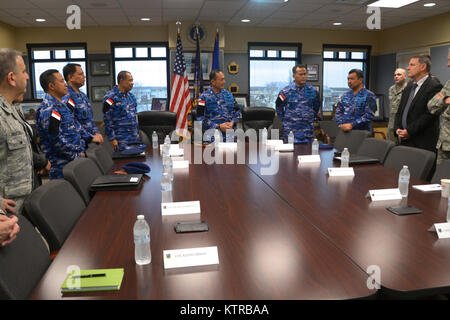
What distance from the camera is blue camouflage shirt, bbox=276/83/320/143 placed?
4660 millimetres

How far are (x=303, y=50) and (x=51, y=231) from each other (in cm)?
814

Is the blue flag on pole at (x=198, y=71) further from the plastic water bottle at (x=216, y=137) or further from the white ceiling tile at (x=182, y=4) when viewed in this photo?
the plastic water bottle at (x=216, y=137)

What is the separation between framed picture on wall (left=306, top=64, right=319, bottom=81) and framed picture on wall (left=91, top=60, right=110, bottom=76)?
4807mm

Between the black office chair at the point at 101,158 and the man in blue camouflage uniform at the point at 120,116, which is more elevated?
the man in blue camouflage uniform at the point at 120,116

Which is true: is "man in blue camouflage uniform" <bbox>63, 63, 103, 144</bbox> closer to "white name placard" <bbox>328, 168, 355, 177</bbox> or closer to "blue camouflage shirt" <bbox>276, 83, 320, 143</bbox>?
"blue camouflage shirt" <bbox>276, 83, 320, 143</bbox>

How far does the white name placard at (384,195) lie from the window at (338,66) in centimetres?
761

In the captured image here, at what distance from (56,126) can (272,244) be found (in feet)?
8.12

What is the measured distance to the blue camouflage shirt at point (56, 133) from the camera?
311cm

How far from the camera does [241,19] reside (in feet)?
24.8

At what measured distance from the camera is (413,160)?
2689 mm

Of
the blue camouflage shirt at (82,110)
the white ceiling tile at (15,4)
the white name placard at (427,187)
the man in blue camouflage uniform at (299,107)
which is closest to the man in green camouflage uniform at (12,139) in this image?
the blue camouflage shirt at (82,110)

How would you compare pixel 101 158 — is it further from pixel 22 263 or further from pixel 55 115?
pixel 22 263

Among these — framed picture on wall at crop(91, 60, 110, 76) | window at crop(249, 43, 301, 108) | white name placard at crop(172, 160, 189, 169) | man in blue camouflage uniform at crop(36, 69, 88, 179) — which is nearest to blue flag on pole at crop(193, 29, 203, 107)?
window at crop(249, 43, 301, 108)

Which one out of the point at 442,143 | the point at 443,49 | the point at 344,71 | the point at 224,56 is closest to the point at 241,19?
the point at 224,56
